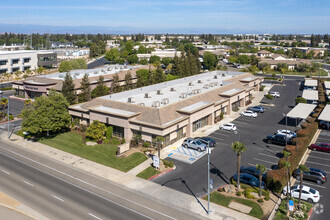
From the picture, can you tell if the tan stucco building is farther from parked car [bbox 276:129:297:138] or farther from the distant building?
the distant building

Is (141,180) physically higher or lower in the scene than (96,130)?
lower

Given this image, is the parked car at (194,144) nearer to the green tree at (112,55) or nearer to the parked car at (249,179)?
the parked car at (249,179)

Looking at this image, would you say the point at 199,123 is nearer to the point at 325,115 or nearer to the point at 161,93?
the point at 161,93

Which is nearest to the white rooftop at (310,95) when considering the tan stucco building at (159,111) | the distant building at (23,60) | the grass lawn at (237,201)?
the tan stucco building at (159,111)

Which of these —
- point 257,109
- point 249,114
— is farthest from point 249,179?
point 257,109

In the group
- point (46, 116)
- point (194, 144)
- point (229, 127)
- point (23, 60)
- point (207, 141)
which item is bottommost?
point (194, 144)

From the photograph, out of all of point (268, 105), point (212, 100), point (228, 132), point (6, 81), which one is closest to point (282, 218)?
point (228, 132)

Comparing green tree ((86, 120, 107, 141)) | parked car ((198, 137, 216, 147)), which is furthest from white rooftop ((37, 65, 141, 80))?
parked car ((198, 137, 216, 147))
